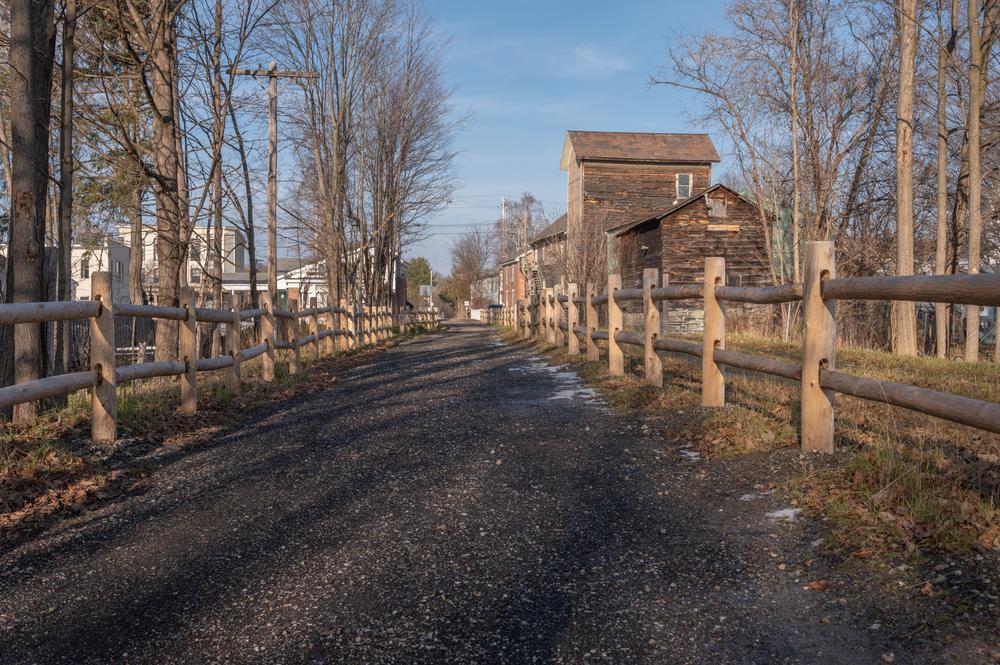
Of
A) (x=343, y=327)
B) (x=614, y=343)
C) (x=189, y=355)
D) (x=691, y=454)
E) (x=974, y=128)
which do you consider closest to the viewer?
(x=691, y=454)

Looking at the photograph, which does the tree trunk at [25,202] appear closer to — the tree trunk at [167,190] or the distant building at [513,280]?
the tree trunk at [167,190]

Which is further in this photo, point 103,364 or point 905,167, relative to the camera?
point 905,167

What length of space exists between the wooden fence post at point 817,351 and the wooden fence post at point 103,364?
16.6 feet

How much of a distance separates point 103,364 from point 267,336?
515 cm

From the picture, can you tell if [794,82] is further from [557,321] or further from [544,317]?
[557,321]

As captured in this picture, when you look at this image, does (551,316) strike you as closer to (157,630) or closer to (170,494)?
(170,494)

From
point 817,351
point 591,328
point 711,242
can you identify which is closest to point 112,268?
point 711,242

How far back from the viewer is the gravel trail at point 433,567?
9.35 ft

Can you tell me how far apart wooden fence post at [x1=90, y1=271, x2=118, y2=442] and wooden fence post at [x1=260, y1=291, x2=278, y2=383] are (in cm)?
459

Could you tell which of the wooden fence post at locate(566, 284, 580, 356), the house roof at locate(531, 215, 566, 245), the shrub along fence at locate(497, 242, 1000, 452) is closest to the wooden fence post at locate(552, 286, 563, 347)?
the wooden fence post at locate(566, 284, 580, 356)

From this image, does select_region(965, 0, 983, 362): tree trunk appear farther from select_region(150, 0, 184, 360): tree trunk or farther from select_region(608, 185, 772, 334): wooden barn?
select_region(150, 0, 184, 360): tree trunk

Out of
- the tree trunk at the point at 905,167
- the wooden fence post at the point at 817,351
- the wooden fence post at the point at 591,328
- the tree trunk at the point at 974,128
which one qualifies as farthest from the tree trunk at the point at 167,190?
the tree trunk at the point at 974,128

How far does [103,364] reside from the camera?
6.12 metres

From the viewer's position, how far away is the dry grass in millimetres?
3521
